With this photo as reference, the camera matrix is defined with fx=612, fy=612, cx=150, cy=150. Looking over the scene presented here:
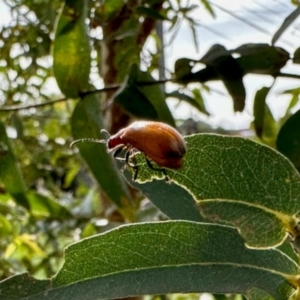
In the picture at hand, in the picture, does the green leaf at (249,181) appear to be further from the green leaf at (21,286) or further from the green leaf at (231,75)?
the green leaf at (231,75)

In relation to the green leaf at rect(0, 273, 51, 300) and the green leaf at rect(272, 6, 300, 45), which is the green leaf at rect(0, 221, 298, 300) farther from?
the green leaf at rect(272, 6, 300, 45)

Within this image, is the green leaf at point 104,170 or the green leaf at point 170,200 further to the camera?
the green leaf at point 104,170

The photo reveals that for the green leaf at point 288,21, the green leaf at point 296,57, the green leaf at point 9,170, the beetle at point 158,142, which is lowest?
the green leaf at point 9,170

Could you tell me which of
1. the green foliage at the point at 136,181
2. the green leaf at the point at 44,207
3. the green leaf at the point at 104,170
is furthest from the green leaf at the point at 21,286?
the green leaf at the point at 44,207

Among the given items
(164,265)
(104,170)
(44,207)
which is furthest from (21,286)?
(44,207)

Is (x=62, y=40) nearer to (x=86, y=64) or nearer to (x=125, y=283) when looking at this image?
(x=86, y=64)

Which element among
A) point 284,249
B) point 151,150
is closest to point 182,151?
point 151,150

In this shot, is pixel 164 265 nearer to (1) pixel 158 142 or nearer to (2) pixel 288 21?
(1) pixel 158 142

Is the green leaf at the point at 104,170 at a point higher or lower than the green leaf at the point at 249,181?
lower
